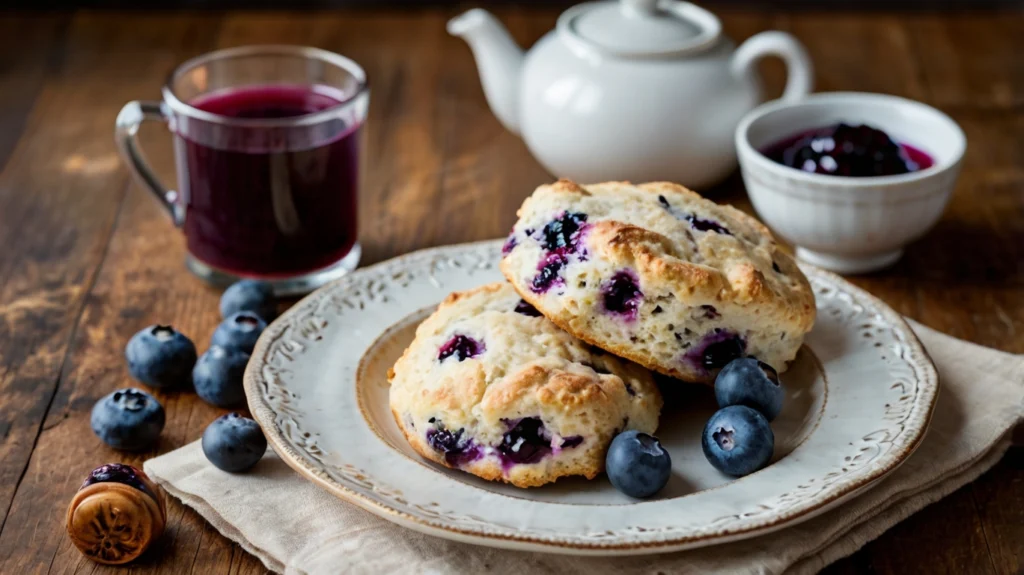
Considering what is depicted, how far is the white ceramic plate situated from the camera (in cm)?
153

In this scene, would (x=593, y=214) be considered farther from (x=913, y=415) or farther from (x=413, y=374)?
(x=913, y=415)

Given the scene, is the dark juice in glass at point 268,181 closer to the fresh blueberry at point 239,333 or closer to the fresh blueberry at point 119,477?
the fresh blueberry at point 239,333

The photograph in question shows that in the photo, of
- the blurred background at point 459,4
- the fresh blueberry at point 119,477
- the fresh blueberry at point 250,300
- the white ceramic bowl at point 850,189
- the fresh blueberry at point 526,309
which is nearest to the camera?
the fresh blueberry at point 119,477

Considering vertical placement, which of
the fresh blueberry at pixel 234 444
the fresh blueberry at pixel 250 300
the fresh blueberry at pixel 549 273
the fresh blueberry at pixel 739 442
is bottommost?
the fresh blueberry at pixel 250 300

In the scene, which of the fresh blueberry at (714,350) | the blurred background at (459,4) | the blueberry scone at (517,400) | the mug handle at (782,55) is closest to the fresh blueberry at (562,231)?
the blueberry scone at (517,400)

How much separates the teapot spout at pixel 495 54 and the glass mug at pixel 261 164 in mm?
434

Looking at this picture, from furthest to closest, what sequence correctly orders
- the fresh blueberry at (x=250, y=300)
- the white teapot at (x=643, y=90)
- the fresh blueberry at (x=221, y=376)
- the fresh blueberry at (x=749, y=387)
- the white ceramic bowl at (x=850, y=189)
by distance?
the white teapot at (x=643, y=90)
the white ceramic bowl at (x=850, y=189)
the fresh blueberry at (x=250, y=300)
the fresh blueberry at (x=221, y=376)
the fresh blueberry at (x=749, y=387)

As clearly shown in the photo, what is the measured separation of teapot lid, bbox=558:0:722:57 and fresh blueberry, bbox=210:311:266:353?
42.3 inches

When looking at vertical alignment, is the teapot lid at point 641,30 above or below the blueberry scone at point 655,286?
below

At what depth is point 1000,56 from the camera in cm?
358

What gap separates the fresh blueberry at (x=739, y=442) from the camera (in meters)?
1.67

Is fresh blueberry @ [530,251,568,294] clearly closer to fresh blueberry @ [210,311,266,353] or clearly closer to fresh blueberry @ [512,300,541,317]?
fresh blueberry @ [512,300,541,317]

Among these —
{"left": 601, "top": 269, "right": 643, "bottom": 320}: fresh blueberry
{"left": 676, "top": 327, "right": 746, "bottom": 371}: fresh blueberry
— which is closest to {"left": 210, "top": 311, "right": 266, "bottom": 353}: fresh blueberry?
{"left": 601, "top": 269, "right": 643, "bottom": 320}: fresh blueberry

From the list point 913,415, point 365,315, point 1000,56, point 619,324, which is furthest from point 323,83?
point 1000,56
